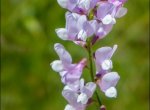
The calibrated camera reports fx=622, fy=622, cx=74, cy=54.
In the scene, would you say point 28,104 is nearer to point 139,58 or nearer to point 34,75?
point 34,75

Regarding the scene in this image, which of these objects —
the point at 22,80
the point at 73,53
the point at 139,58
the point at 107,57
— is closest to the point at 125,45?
the point at 139,58

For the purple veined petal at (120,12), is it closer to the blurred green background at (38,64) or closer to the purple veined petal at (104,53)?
the purple veined petal at (104,53)

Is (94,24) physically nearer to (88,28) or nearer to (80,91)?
(88,28)

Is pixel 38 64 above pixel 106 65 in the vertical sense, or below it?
above

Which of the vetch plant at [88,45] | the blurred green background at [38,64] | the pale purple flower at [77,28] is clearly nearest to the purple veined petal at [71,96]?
the vetch plant at [88,45]

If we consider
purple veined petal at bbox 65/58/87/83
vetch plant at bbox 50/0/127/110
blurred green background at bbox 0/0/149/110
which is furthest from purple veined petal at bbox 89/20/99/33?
blurred green background at bbox 0/0/149/110

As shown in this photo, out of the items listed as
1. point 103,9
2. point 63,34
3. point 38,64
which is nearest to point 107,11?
point 103,9
